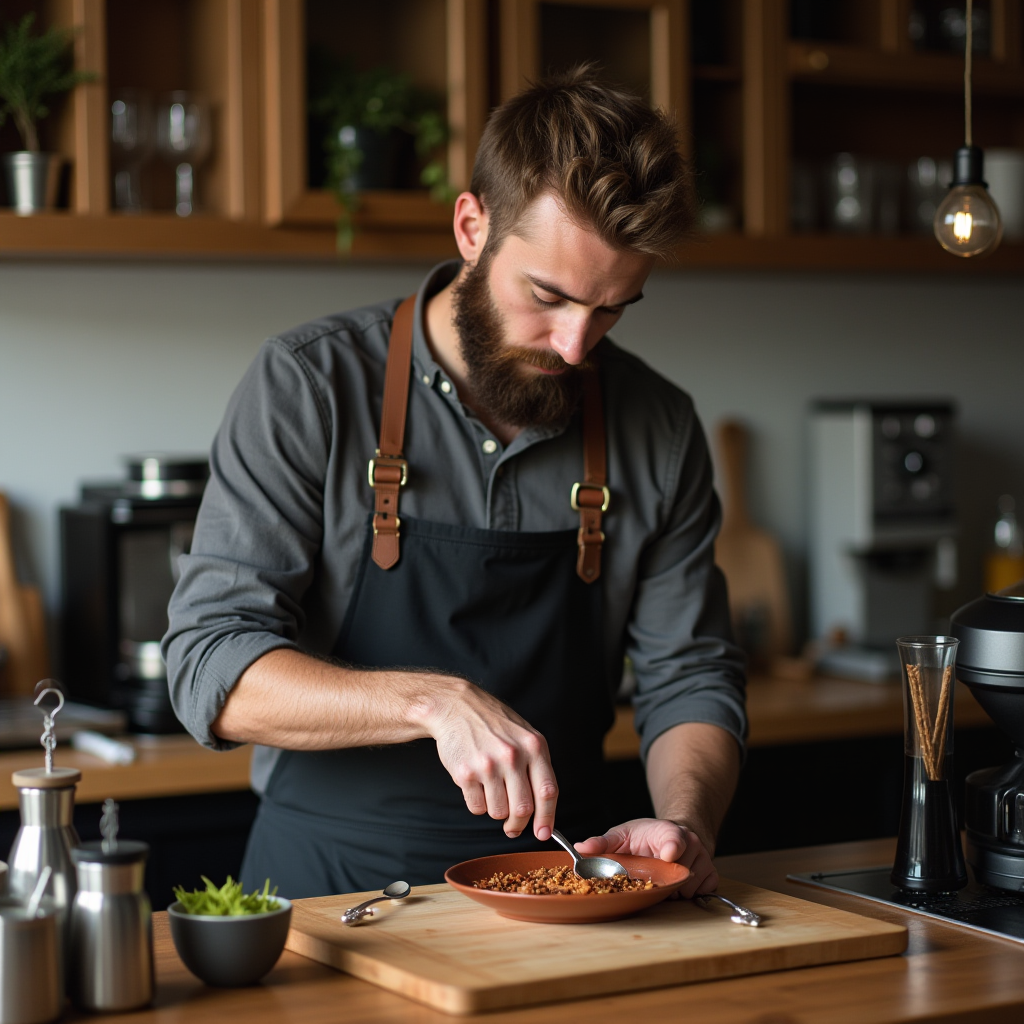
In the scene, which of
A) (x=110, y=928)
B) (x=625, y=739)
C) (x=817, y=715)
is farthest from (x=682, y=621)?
(x=817, y=715)

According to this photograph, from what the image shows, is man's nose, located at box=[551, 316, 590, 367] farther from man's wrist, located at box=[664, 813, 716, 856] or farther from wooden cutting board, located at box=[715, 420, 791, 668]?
wooden cutting board, located at box=[715, 420, 791, 668]

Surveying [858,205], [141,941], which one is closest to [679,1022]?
[141,941]

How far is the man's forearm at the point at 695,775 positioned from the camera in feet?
5.19

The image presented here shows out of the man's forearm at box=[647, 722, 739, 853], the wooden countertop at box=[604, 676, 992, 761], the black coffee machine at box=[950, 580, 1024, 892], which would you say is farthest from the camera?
the wooden countertop at box=[604, 676, 992, 761]

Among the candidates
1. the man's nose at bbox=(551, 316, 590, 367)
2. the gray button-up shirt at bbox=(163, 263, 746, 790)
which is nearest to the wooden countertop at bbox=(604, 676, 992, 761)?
the gray button-up shirt at bbox=(163, 263, 746, 790)

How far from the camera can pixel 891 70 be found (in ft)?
10.4

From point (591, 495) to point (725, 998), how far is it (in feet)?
2.60

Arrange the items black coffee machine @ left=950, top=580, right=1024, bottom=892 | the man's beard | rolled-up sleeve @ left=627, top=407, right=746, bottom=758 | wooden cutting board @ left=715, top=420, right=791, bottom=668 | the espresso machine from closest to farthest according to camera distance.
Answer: black coffee machine @ left=950, top=580, right=1024, bottom=892
the man's beard
rolled-up sleeve @ left=627, top=407, right=746, bottom=758
the espresso machine
wooden cutting board @ left=715, top=420, right=791, bottom=668

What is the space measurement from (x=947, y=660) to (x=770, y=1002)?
440 mm

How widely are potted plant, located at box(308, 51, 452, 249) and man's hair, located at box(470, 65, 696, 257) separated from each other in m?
0.99

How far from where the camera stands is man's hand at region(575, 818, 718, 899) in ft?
4.55

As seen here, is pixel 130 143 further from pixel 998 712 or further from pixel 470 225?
pixel 998 712

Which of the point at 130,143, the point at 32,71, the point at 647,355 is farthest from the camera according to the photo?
the point at 647,355

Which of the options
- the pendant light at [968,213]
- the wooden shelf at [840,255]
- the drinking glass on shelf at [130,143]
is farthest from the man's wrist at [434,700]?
the wooden shelf at [840,255]
